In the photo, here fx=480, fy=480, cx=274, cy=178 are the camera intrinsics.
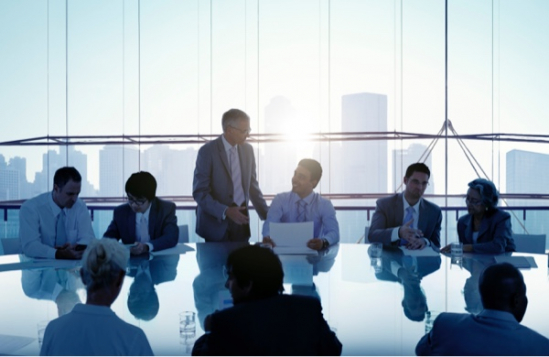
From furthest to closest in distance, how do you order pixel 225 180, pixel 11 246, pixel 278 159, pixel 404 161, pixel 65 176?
pixel 404 161 → pixel 278 159 → pixel 225 180 → pixel 11 246 → pixel 65 176

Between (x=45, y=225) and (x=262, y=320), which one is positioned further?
(x=45, y=225)

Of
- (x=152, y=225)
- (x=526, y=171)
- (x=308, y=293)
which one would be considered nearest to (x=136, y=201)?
(x=152, y=225)

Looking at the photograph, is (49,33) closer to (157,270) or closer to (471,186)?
(157,270)

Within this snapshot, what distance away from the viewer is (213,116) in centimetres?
653

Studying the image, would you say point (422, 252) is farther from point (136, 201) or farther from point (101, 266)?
point (101, 266)

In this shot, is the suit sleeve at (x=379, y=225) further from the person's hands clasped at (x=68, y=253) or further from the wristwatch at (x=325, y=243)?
the person's hands clasped at (x=68, y=253)

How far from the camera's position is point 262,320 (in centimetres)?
94

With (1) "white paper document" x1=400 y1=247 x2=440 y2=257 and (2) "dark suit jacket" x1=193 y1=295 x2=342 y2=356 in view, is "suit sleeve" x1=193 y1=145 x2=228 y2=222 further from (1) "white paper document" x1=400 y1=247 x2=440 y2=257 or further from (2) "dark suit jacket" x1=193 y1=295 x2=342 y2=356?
(2) "dark suit jacket" x1=193 y1=295 x2=342 y2=356

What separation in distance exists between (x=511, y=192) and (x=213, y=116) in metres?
3.93

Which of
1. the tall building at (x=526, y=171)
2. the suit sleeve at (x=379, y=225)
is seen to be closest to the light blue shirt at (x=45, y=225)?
the suit sleeve at (x=379, y=225)

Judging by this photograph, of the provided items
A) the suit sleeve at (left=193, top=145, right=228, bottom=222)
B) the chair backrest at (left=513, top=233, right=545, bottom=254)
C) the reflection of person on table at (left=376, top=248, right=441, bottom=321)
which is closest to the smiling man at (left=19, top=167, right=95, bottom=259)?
the suit sleeve at (left=193, top=145, right=228, bottom=222)

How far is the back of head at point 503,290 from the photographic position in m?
1.14

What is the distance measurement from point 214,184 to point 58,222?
893 millimetres

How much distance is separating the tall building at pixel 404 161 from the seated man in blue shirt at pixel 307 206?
129 inches
